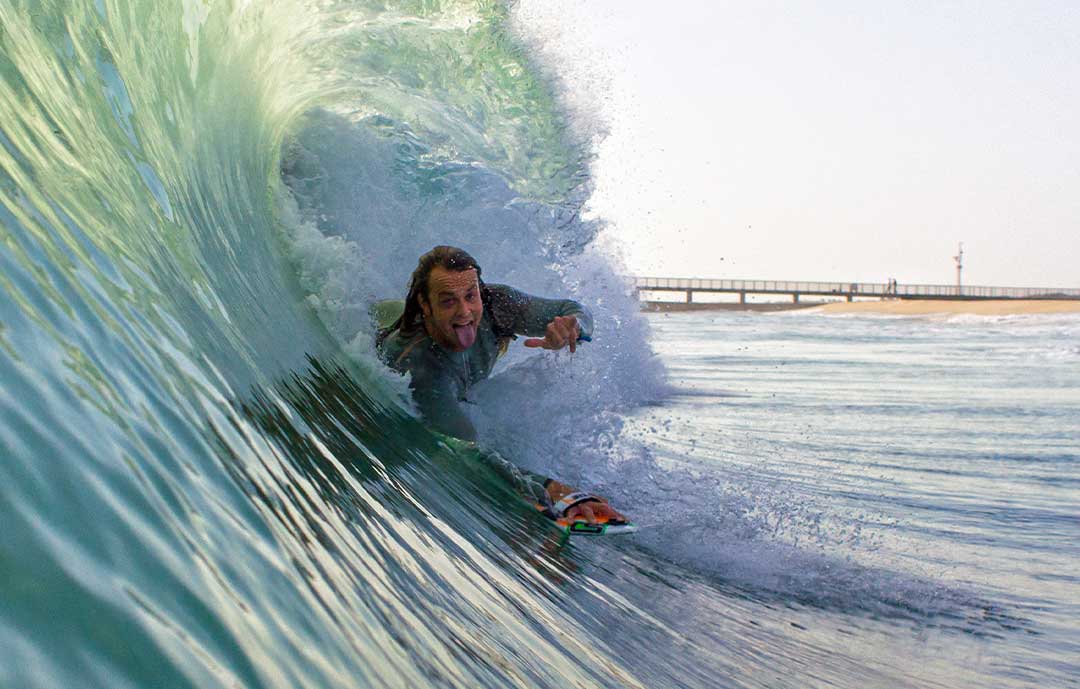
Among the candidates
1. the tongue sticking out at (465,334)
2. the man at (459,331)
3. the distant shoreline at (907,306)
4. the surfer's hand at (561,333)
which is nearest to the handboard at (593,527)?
the man at (459,331)

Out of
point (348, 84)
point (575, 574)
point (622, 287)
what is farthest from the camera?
point (622, 287)

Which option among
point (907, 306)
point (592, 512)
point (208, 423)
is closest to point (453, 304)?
point (592, 512)

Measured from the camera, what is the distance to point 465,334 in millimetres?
4719

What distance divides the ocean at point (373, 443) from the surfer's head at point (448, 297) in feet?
1.30

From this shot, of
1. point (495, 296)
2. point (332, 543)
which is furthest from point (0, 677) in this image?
point (495, 296)

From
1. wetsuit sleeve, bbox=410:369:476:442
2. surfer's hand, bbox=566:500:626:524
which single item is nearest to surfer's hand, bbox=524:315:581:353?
wetsuit sleeve, bbox=410:369:476:442

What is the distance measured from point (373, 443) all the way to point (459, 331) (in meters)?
1.10

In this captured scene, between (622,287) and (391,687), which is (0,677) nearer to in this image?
(391,687)

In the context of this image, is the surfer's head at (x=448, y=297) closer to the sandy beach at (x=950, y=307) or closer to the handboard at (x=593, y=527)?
the handboard at (x=593, y=527)

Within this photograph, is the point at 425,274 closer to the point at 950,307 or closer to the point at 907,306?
the point at 950,307

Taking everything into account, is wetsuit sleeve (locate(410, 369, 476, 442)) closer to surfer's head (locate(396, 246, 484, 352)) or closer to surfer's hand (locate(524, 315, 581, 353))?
surfer's head (locate(396, 246, 484, 352))

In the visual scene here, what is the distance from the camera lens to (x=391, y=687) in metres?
1.62

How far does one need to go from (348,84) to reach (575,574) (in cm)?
546

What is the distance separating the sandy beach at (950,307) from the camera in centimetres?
4043
